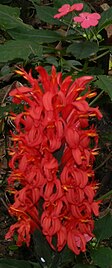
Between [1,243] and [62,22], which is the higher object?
[62,22]

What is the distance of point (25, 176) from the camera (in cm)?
176

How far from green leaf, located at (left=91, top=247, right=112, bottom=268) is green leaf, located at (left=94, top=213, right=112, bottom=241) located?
106mm

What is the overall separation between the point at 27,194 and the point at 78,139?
26cm

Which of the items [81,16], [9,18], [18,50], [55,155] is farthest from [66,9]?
[55,155]

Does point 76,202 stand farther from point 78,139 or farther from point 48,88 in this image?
point 48,88

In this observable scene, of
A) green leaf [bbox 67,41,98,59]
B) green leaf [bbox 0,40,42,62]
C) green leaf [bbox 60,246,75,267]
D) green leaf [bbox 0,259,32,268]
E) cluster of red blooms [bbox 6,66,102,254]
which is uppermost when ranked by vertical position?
green leaf [bbox 0,40,42,62]

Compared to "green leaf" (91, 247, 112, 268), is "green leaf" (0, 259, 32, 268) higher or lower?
higher

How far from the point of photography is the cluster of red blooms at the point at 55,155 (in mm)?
1689

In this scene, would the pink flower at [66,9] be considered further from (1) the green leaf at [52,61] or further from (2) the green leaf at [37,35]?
(1) the green leaf at [52,61]

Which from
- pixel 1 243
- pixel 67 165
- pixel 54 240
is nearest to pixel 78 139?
pixel 67 165

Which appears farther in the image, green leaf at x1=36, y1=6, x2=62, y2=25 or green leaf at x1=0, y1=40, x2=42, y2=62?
green leaf at x1=36, y1=6, x2=62, y2=25

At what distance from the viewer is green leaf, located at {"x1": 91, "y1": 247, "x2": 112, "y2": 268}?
2.00 m

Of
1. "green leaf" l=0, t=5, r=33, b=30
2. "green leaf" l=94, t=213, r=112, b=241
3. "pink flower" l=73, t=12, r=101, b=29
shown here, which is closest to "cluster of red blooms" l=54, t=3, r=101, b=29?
"pink flower" l=73, t=12, r=101, b=29

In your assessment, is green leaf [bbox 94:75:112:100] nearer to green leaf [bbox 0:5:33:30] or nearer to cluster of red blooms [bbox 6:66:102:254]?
cluster of red blooms [bbox 6:66:102:254]
